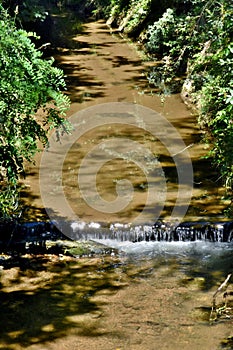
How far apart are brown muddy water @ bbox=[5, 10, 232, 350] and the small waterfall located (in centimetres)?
12

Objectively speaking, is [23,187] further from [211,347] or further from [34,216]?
[211,347]

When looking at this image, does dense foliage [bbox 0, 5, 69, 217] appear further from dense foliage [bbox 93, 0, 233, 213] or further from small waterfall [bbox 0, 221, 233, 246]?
small waterfall [bbox 0, 221, 233, 246]

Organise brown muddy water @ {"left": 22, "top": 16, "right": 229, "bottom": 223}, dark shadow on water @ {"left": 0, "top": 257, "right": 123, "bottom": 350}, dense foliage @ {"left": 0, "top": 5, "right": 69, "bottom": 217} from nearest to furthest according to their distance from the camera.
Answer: dense foliage @ {"left": 0, "top": 5, "right": 69, "bottom": 217}
dark shadow on water @ {"left": 0, "top": 257, "right": 123, "bottom": 350}
brown muddy water @ {"left": 22, "top": 16, "right": 229, "bottom": 223}

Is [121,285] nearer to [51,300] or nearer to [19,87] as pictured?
[51,300]

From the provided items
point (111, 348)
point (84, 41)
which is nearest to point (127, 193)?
point (111, 348)

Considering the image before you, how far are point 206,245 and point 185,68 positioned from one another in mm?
9363

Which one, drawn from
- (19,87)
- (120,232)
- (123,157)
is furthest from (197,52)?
(19,87)

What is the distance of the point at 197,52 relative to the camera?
14180 millimetres

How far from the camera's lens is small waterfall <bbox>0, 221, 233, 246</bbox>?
759 cm

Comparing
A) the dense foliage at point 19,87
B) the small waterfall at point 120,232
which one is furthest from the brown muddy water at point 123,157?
the dense foliage at point 19,87

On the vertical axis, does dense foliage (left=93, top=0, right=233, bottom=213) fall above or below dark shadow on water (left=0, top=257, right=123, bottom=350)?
above

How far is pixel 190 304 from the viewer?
598 centimetres

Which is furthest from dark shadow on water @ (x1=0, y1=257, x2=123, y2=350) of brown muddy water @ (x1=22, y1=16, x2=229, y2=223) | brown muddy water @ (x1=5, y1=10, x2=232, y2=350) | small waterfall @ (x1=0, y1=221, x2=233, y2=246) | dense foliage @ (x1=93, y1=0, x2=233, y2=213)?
dense foliage @ (x1=93, y1=0, x2=233, y2=213)

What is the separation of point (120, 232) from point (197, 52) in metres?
7.84
